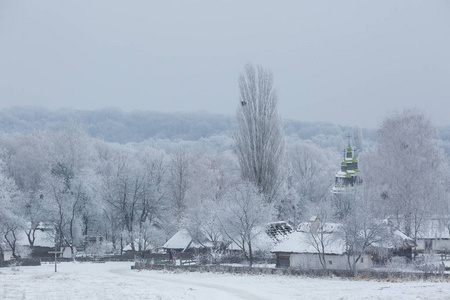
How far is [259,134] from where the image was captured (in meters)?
53.3

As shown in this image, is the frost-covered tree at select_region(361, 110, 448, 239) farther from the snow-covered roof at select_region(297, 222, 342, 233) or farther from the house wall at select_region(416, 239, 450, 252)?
the house wall at select_region(416, 239, 450, 252)

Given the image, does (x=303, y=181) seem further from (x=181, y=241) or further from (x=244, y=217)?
(x=244, y=217)

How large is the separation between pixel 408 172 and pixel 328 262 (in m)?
10.5

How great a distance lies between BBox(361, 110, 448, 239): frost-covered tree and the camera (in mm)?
42031

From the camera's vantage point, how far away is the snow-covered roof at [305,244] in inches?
1502

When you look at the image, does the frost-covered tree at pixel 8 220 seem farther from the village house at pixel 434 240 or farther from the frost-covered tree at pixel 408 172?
the village house at pixel 434 240

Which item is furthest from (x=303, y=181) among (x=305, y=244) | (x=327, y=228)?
(x=305, y=244)

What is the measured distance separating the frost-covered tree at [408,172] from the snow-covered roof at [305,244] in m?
6.95

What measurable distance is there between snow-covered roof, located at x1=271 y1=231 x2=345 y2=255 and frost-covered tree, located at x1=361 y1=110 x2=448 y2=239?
695cm

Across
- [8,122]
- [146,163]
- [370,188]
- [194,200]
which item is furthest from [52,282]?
[8,122]

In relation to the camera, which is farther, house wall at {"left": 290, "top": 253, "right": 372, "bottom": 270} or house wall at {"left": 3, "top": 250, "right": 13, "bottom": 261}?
house wall at {"left": 3, "top": 250, "right": 13, "bottom": 261}

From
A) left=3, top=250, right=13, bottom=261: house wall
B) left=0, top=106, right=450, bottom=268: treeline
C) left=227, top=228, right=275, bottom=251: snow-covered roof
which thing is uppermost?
left=0, top=106, right=450, bottom=268: treeline

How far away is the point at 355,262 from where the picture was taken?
35.4 metres

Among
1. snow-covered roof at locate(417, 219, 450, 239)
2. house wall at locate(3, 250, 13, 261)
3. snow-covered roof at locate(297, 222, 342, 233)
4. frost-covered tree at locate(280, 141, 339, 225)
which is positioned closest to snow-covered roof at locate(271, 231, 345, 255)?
snow-covered roof at locate(297, 222, 342, 233)
